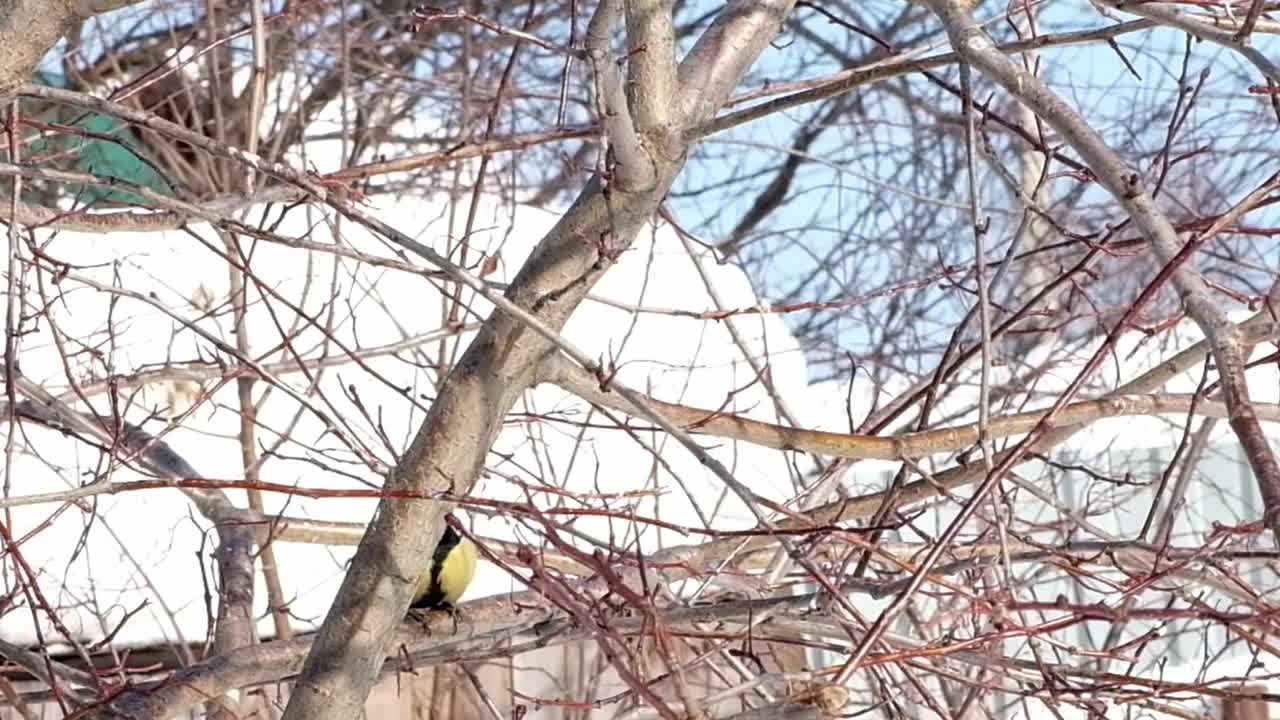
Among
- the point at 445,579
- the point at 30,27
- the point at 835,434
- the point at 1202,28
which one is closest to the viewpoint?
the point at 1202,28

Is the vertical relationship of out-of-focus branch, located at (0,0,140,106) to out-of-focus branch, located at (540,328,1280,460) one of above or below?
above

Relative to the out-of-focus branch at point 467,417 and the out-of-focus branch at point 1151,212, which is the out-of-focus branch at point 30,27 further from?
the out-of-focus branch at point 1151,212

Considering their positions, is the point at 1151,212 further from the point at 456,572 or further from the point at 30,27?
the point at 456,572

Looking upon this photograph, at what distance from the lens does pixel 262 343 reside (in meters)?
4.23

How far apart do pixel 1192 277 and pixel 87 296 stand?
137 inches

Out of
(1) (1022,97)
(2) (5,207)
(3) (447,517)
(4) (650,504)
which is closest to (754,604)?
(3) (447,517)

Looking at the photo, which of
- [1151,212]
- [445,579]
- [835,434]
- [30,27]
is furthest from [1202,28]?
[445,579]

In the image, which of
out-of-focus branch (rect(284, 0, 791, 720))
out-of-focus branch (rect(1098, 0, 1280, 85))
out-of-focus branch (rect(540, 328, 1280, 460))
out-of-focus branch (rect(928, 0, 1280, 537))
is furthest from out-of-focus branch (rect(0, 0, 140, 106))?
out-of-focus branch (rect(1098, 0, 1280, 85))

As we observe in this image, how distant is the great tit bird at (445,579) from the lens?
229 centimetres

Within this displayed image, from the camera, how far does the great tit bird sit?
229 centimetres

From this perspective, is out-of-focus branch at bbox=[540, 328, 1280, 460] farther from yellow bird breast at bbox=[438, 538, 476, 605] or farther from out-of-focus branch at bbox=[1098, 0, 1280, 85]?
out-of-focus branch at bbox=[1098, 0, 1280, 85]

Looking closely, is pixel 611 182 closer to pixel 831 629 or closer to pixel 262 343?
pixel 831 629

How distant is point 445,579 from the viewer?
7.62 ft

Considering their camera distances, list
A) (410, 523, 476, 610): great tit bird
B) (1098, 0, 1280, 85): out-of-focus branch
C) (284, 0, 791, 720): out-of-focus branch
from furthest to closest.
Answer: (410, 523, 476, 610): great tit bird → (284, 0, 791, 720): out-of-focus branch → (1098, 0, 1280, 85): out-of-focus branch
